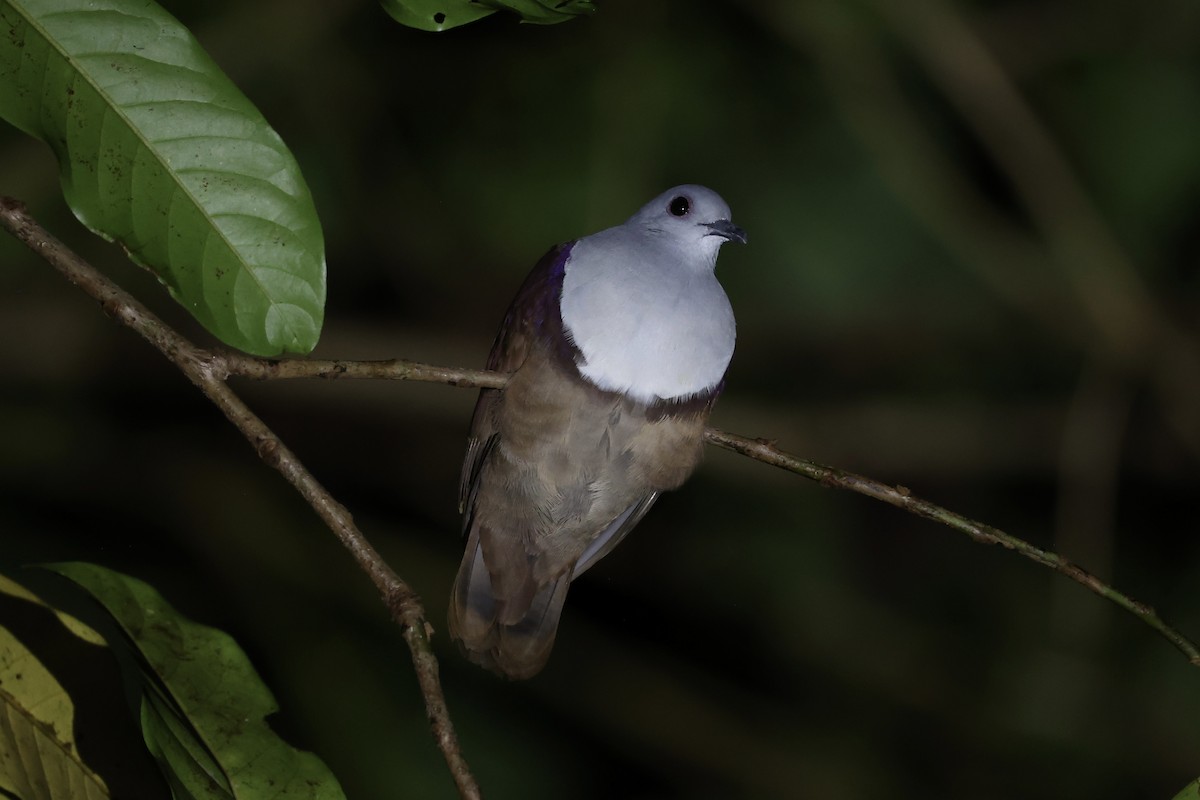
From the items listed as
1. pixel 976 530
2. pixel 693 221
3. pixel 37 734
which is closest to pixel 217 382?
pixel 37 734

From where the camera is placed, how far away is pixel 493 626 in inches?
95.2

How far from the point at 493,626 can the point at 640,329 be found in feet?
2.43

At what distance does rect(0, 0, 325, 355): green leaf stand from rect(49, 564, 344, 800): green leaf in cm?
40

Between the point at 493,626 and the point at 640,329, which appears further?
the point at 493,626

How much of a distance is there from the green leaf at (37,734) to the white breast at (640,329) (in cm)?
95

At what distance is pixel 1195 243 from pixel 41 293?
172 inches

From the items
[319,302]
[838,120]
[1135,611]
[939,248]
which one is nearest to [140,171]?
[319,302]

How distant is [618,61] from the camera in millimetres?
4102

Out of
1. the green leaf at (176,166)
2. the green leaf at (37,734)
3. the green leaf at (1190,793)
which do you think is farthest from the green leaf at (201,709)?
the green leaf at (1190,793)

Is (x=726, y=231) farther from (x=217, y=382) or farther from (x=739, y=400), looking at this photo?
(x=739, y=400)

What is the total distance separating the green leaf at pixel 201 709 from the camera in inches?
60.5

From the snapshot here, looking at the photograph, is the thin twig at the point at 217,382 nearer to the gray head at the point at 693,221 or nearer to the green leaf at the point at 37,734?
the green leaf at the point at 37,734

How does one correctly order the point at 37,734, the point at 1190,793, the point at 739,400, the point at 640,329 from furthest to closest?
the point at 739,400
the point at 640,329
the point at 37,734
the point at 1190,793

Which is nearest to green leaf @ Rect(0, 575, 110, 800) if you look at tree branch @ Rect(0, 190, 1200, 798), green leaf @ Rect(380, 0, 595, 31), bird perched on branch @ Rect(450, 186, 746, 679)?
tree branch @ Rect(0, 190, 1200, 798)
